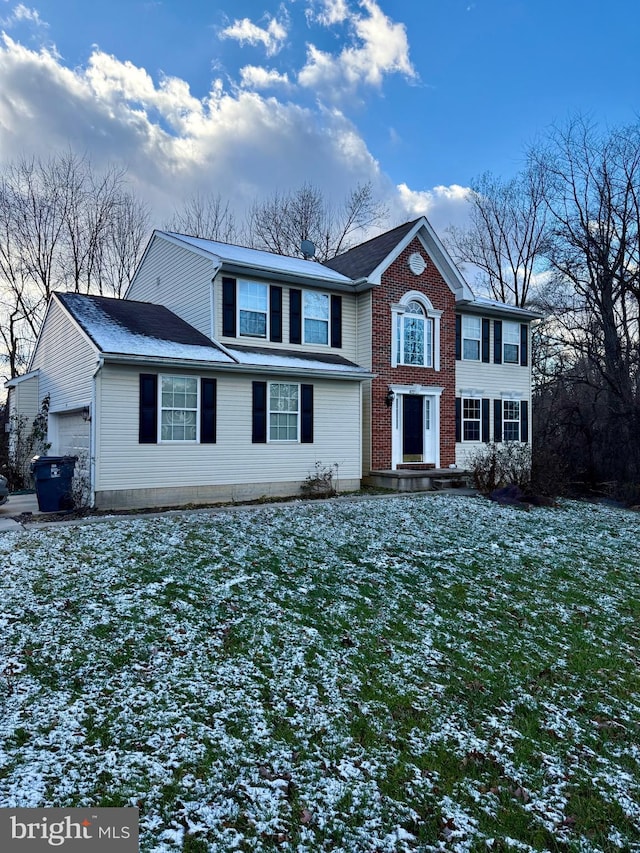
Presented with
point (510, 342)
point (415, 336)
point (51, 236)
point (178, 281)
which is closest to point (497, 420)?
point (510, 342)

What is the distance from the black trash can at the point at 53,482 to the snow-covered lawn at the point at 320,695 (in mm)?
2755

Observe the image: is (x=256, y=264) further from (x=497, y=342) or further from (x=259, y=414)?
(x=497, y=342)

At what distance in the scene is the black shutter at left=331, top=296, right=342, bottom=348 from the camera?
14.8 metres

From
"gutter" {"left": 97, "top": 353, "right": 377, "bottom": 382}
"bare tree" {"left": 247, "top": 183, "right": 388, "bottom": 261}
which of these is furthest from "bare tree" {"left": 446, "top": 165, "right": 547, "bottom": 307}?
"gutter" {"left": 97, "top": 353, "right": 377, "bottom": 382}

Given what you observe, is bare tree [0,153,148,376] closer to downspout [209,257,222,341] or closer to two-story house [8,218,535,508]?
two-story house [8,218,535,508]

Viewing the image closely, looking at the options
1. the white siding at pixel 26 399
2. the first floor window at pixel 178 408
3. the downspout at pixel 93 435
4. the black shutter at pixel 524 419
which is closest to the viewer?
the downspout at pixel 93 435

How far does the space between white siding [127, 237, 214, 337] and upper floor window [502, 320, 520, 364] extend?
35.5 ft

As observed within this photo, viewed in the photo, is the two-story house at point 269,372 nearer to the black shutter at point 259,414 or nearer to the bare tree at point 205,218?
the black shutter at point 259,414

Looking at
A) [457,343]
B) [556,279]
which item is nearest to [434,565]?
[457,343]

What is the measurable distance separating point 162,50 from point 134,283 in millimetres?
6911

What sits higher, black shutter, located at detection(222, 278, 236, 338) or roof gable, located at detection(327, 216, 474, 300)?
roof gable, located at detection(327, 216, 474, 300)

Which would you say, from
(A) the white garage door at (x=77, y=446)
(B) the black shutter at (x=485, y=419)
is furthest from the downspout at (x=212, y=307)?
(B) the black shutter at (x=485, y=419)

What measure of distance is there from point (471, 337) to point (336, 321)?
5444mm

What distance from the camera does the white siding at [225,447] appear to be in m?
10.4
